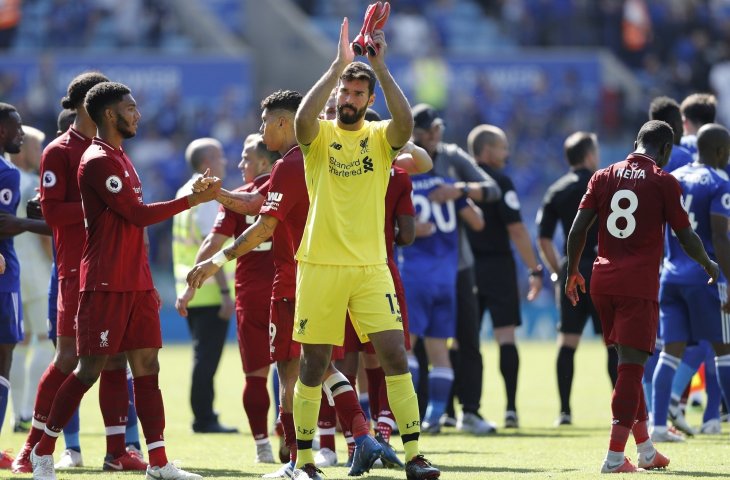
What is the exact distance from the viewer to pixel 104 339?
781 centimetres

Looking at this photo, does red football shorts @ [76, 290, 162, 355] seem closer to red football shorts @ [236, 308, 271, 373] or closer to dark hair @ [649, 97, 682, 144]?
red football shorts @ [236, 308, 271, 373]

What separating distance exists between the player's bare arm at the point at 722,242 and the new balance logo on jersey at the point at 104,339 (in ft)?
15.1

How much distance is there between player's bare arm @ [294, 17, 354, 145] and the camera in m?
7.49

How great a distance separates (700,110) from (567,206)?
1526 millimetres

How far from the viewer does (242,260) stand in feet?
31.8

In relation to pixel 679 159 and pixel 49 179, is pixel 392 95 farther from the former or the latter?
pixel 679 159

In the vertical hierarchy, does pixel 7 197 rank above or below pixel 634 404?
above

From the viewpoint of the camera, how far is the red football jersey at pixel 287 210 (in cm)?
809

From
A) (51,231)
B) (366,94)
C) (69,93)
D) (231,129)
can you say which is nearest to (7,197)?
(51,231)

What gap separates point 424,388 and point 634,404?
4254 millimetres

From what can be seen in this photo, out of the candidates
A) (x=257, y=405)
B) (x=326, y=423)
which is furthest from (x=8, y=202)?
(x=326, y=423)

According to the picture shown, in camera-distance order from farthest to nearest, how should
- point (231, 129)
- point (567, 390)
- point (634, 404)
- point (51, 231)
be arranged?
point (231, 129), point (567, 390), point (51, 231), point (634, 404)

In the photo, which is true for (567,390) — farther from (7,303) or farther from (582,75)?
(582,75)

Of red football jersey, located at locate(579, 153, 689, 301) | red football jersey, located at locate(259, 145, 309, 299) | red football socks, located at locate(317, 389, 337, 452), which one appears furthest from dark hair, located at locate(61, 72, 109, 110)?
red football jersey, located at locate(579, 153, 689, 301)
